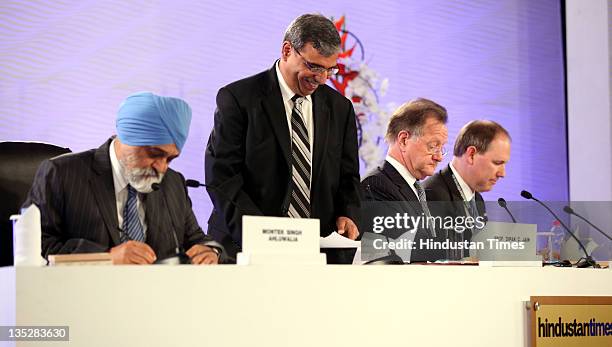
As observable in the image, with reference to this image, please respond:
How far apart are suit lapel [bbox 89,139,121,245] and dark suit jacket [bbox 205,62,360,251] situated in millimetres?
542

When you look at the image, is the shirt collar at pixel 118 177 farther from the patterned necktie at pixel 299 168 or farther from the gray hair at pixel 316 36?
the gray hair at pixel 316 36

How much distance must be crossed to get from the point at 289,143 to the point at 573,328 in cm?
120

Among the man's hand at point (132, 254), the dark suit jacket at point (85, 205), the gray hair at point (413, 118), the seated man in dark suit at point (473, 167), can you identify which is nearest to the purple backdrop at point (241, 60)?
the seated man in dark suit at point (473, 167)

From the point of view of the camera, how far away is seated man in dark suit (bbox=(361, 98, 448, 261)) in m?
3.45

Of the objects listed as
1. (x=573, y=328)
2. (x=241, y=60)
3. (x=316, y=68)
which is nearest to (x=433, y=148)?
(x=316, y=68)

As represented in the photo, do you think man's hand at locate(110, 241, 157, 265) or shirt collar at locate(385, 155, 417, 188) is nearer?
man's hand at locate(110, 241, 157, 265)

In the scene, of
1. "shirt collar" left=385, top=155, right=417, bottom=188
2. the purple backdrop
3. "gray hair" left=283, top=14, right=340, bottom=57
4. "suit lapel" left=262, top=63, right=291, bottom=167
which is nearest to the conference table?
"shirt collar" left=385, top=155, right=417, bottom=188

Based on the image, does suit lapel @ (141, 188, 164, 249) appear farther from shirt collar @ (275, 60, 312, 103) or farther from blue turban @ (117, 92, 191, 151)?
shirt collar @ (275, 60, 312, 103)

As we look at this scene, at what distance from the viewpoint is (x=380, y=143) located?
534 centimetres

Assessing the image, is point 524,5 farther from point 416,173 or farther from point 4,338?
point 4,338

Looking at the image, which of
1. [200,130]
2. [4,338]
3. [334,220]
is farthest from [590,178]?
[4,338]

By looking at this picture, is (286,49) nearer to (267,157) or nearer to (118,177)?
(267,157)

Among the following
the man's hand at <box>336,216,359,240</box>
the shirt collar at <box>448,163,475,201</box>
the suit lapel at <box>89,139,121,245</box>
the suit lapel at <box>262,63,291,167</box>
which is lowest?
the man's hand at <box>336,216,359,240</box>

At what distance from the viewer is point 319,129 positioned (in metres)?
3.47
